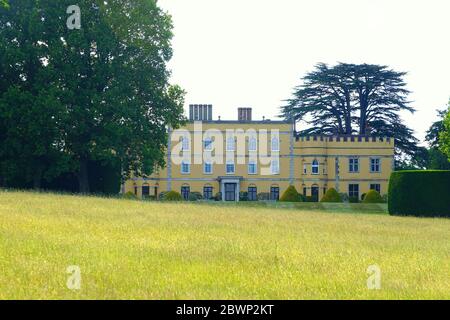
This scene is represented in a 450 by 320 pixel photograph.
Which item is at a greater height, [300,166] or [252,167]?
[300,166]

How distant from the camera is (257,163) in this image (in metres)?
62.9

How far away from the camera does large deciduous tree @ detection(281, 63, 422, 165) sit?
210ft

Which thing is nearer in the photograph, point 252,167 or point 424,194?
point 424,194

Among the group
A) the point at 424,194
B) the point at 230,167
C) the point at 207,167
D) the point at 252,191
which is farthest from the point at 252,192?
the point at 424,194

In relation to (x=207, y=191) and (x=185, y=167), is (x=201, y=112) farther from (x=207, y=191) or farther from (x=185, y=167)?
(x=207, y=191)

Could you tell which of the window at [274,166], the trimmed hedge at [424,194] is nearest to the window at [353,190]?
the window at [274,166]

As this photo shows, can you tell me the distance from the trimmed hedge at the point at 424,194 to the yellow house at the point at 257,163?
29.7 metres

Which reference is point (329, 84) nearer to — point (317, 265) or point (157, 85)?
point (157, 85)

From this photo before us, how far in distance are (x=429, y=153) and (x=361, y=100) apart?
25.3ft

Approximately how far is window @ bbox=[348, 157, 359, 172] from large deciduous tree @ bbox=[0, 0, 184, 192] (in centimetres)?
2849

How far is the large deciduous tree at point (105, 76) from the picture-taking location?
33438mm

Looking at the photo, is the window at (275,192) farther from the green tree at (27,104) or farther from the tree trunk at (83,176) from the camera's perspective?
the green tree at (27,104)

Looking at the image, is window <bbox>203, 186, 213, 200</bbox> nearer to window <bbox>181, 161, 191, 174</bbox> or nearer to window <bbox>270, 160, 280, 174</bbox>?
window <bbox>181, 161, 191, 174</bbox>

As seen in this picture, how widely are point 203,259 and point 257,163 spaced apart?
51268 millimetres
